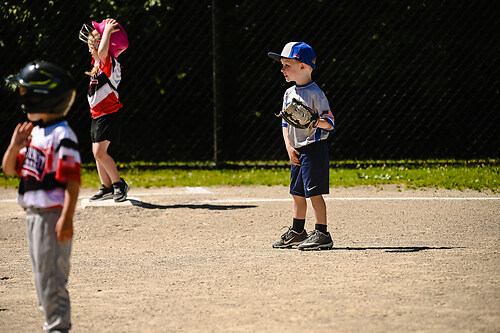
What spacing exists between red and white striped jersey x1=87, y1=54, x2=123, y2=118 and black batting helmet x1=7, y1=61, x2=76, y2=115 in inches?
175

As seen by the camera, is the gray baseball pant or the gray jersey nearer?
the gray baseball pant

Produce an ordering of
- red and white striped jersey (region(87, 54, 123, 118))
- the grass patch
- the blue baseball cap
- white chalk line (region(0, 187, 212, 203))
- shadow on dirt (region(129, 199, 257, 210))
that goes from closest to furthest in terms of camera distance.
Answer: the blue baseball cap, red and white striped jersey (region(87, 54, 123, 118)), shadow on dirt (region(129, 199, 257, 210)), white chalk line (region(0, 187, 212, 203)), the grass patch

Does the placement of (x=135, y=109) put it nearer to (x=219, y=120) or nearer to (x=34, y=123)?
(x=219, y=120)

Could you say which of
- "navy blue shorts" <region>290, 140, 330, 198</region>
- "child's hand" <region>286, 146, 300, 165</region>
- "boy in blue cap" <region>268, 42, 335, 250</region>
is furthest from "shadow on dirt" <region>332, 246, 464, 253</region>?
"child's hand" <region>286, 146, 300, 165</region>

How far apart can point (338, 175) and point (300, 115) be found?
5237 mm

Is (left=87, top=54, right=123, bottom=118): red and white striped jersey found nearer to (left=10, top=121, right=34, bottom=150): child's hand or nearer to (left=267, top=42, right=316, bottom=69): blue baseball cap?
(left=267, top=42, right=316, bottom=69): blue baseball cap

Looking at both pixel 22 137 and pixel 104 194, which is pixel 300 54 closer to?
pixel 22 137

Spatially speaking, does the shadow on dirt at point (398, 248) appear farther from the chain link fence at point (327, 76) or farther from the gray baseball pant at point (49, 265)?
the chain link fence at point (327, 76)

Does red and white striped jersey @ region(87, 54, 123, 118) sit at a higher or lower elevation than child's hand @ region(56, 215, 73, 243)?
higher

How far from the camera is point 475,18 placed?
1381 centimetres

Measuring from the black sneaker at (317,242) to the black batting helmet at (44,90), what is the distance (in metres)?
2.91

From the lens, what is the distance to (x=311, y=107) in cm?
620

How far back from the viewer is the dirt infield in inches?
165

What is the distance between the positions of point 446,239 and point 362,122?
7494 mm
